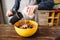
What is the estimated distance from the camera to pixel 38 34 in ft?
3.61

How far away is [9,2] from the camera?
2.07 m

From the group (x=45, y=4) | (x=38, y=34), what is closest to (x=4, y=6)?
(x=45, y=4)

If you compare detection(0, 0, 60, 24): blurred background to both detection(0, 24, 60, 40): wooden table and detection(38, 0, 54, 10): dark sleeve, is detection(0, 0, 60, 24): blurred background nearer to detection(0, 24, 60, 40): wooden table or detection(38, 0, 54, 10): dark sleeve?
detection(38, 0, 54, 10): dark sleeve

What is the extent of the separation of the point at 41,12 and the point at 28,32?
86cm

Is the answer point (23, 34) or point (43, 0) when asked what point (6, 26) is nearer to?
point (23, 34)

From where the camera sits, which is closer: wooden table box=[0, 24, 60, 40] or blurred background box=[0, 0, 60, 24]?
wooden table box=[0, 24, 60, 40]

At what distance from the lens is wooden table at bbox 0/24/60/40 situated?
1046 mm

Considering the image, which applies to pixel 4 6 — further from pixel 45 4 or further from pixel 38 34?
pixel 38 34

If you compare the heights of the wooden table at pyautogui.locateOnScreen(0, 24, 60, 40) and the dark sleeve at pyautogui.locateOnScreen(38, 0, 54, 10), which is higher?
the dark sleeve at pyautogui.locateOnScreen(38, 0, 54, 10)

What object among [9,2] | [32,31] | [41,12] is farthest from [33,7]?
[32,31]

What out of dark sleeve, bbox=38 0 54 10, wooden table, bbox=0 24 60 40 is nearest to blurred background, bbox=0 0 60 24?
dark sleeve, bbox=38 0 54 10

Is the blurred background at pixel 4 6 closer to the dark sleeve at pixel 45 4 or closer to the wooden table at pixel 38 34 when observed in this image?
the dark sleeve at pixel 45 4

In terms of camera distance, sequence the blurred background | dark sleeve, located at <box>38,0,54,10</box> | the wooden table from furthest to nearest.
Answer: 1. the blurred background
2. dark sleeve, located at <box>38,0,54,10</box>
3. the wooden table

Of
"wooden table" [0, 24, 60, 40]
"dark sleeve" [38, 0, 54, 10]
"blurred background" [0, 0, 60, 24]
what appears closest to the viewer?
"wooden table" [0, 24, 60, 40]
